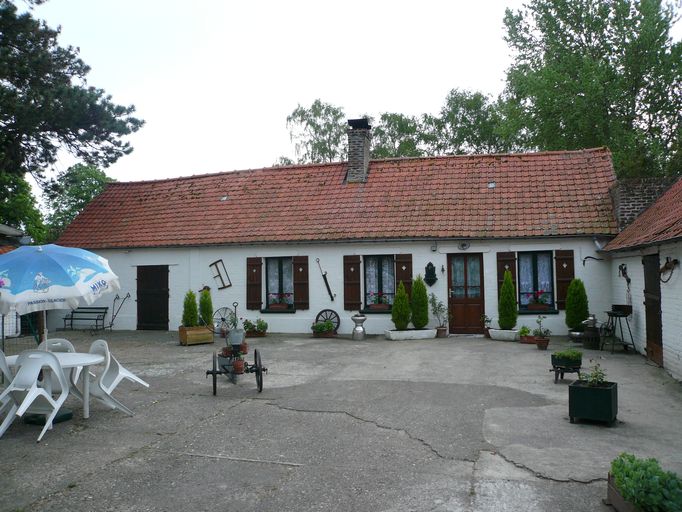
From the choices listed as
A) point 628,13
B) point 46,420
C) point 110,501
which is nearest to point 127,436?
point 46,420

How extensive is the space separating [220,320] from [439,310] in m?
6.74

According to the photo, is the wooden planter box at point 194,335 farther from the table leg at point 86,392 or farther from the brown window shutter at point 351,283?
the table leg at point 86,392

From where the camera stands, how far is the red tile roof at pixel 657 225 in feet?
30.6

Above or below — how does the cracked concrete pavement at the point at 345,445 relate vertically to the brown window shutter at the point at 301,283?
below

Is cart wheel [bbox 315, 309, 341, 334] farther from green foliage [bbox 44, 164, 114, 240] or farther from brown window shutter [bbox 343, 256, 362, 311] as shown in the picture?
green foliage [bbox 44, 164, 114, 240]

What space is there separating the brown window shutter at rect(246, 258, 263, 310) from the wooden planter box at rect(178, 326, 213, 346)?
86.6 inches

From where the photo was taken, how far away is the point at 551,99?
82.2 feet

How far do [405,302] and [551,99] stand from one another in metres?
15.4

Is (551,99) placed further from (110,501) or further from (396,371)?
(110,501)

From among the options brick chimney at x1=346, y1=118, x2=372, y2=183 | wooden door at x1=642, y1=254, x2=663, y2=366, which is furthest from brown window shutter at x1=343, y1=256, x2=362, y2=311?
wooden door at x1=642, y1=254, x2=663, y2=366

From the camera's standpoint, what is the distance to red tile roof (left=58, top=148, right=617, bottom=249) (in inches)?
603

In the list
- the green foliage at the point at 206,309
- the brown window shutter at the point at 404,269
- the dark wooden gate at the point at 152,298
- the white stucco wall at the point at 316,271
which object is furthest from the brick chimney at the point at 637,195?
the dark wooden gate at the point at 152,298

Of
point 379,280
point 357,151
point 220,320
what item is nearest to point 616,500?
point 379,280

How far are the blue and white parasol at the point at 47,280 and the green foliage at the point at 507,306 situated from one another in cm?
1017
